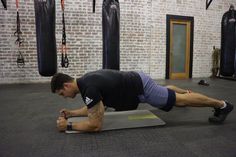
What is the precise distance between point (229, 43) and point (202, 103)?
4.41ft

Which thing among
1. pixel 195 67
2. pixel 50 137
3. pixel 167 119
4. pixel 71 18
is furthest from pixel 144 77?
pixel 195 67

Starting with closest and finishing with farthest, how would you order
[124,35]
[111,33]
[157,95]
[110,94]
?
[110,94]
[157,95]
[111,33]
[124,35]

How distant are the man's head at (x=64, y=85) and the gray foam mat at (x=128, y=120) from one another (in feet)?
1.49

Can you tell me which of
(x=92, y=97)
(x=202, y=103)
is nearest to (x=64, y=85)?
(x=92, y=97)

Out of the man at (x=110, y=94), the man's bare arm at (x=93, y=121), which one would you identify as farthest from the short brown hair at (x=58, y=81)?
the man's bare arm at (x=93, y=121)

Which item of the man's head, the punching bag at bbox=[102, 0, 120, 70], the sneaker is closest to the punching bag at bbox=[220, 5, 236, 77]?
the sneaker

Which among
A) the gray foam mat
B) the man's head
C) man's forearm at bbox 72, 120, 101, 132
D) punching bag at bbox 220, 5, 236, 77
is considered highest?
punching bag at bbox 220, 5, 236, 77

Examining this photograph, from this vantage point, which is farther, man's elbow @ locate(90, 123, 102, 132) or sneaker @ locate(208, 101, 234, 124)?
sneaker @ locate(208, 101, 234, 124)

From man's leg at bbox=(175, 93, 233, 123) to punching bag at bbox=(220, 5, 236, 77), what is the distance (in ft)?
2.77

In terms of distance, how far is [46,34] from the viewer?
349 centimetres

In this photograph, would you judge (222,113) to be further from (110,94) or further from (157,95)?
(110,94)

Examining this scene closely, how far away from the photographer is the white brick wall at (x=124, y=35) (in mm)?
6008

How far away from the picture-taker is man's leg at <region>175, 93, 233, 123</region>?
253cm

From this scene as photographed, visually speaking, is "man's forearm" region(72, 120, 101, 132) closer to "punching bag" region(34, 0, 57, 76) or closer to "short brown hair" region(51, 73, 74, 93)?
"short brown hair" region(51, 73, 74, 93)
